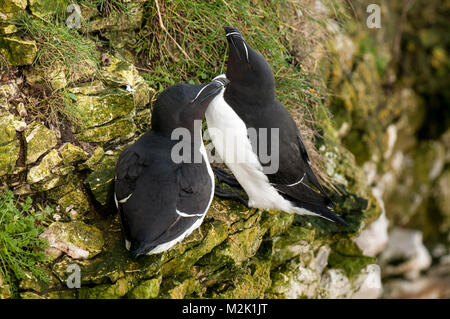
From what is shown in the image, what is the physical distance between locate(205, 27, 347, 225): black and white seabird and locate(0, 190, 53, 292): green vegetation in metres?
1.29

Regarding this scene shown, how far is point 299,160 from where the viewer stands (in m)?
3.45

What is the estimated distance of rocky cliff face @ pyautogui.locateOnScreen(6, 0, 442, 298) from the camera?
9.80 feet

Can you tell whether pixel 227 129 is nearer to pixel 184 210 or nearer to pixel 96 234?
pixel 184 210

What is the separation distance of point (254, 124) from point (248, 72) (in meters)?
0.34

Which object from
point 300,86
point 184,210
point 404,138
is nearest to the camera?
point 184,210

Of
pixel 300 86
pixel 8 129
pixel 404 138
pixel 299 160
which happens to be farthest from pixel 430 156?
pixel 8 129

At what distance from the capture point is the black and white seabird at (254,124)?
3.26m

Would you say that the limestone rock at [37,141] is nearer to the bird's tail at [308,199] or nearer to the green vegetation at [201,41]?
the green vegetation at [201,41]

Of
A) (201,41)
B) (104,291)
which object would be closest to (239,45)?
(201,41)

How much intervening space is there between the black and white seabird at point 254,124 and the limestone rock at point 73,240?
1038 millimetres

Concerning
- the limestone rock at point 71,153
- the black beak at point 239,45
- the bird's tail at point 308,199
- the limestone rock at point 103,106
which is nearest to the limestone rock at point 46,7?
the limestone rock at point 103,106

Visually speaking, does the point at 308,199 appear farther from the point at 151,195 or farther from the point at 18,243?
the point at 18,243

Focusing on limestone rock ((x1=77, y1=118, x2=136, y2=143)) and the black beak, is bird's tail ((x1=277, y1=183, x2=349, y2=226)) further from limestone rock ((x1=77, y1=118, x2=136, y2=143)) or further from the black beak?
limestone rock ((x1=77, y1=118, x2=136, y2=143))
